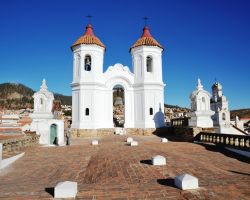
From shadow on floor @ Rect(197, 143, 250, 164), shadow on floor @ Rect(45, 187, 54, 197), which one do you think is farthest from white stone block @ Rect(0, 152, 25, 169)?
shadow on floor @ Rect(197, 143, 250, 164)

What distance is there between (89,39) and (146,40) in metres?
6.56

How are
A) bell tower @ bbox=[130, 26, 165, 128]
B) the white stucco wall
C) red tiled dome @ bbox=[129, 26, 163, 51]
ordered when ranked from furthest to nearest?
red tiled dome @ bbox=[129, 26, 163, 51] < bell tower @ bbox=[130, 26, 165, 128] < the white stucco wall

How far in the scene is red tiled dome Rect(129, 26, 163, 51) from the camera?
1041 inches

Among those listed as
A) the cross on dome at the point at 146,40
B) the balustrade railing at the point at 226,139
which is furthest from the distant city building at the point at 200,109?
the cross on dome at the point at 146,40

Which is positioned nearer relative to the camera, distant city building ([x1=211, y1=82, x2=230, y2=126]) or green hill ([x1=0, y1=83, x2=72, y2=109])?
distant city building ([x1=211, y1=82, x2=230, y2=126])

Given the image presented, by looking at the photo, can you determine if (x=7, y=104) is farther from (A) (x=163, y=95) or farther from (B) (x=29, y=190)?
(B) (x=29, y=190)

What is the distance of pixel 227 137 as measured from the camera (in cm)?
1309

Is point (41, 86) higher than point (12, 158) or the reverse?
higher

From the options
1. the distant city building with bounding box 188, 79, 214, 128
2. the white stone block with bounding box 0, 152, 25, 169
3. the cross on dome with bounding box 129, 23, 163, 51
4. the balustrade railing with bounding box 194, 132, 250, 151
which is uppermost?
the cross on dome with bounding box 129, 23, 163, 51

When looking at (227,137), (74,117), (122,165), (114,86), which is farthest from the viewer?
(114,86)

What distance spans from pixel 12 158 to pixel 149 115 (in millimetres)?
16863

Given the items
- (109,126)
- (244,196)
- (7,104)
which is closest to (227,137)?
(244,196)

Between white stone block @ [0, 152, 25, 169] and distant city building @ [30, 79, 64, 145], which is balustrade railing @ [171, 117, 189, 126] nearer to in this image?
distant city building @ [30, 79, 64, 145]

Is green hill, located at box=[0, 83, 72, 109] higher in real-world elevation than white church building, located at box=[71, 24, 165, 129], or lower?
higher
